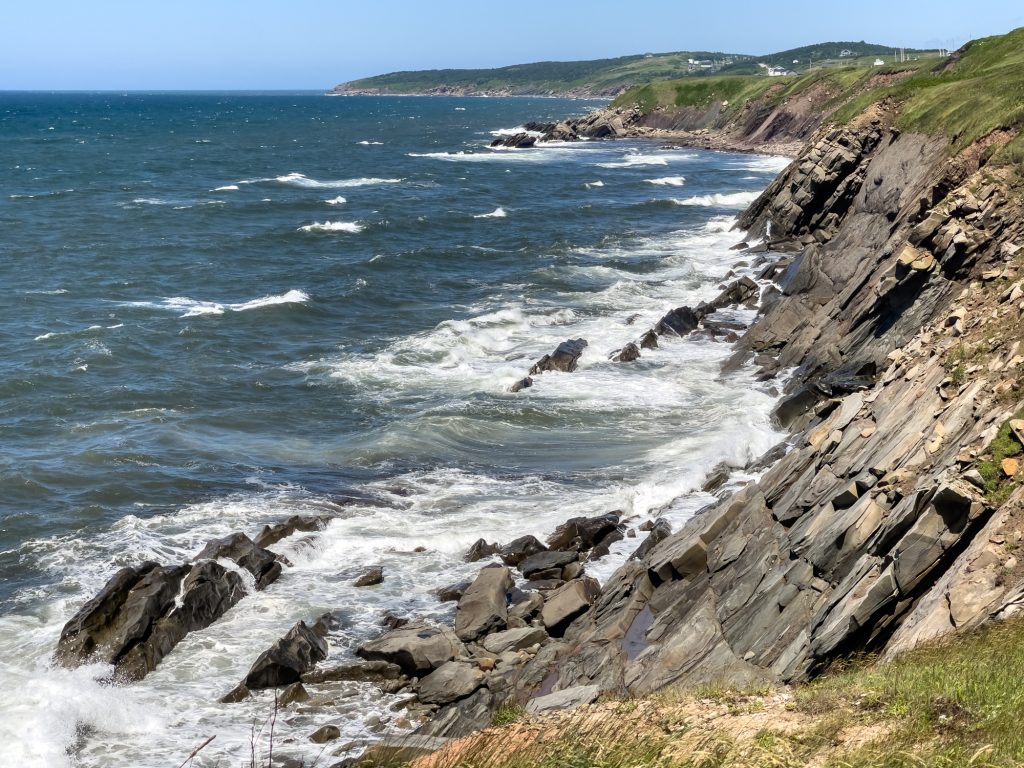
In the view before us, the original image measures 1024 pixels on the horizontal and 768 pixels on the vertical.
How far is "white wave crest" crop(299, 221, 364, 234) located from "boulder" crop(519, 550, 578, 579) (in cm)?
4922

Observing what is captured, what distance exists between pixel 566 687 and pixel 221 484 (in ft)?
48.6

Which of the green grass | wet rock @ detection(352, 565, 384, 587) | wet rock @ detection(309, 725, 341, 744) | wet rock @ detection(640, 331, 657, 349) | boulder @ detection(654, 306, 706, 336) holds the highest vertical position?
the green grass

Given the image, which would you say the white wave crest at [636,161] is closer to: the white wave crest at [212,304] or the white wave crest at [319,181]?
the white wave crest at [319,181]

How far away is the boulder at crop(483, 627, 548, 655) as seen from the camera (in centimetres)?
1953

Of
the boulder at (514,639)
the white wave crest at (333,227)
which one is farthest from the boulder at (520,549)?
the white wave crest at (333,227)

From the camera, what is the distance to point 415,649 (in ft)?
63.0

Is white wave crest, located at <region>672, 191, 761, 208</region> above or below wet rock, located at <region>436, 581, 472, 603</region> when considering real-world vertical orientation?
above

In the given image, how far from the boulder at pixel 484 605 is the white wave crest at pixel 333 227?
50422 millimetres

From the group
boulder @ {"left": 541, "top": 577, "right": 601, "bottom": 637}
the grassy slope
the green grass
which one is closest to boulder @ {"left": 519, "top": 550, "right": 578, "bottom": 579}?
boulder @ {"left": 541, "top": 577, "right": 601, "bottom": 637}

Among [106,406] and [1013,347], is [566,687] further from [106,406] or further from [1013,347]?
[106,406]

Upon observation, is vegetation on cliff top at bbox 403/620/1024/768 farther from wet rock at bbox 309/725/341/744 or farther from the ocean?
the ocean

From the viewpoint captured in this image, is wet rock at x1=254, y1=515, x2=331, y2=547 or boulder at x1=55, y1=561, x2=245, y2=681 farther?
wet rock at x1=254, y1=515, x2=331, y2=547

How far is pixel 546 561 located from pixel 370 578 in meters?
4.11

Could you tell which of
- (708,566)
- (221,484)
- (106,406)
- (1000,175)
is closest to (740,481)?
(708,566)
